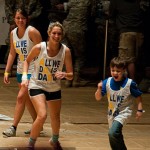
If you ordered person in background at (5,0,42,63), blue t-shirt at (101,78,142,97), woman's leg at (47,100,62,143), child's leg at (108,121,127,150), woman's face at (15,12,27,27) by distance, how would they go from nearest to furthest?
child's leg at (108,121,127,150)
blue t-shirt at (101,78,142,97)
woman's leg at (47,100,62,143)
woman's face at (15,12,27,27)
person in background at (5,0,42,63)

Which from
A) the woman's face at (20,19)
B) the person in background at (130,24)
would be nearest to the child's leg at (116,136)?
the woman's face at (20,19)

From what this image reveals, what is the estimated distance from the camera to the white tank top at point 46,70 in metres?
6.49

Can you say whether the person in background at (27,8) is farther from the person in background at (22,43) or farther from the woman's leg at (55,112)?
the woman's leg at (55,112)

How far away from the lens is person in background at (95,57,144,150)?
5988 mm

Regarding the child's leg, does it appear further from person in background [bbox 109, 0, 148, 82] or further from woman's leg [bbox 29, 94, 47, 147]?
person in background [bbox 109, 0, 148, 82]

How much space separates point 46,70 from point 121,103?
1.02 m

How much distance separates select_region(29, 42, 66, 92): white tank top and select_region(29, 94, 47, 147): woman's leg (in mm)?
152

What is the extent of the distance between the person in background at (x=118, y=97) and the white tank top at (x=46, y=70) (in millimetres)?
661

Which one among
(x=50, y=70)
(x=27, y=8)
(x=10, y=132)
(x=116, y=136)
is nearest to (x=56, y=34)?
(x=50, y=70)

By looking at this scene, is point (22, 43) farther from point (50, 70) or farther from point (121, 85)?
point (121, 85)

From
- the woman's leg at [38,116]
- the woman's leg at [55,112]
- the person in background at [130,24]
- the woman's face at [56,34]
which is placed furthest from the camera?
the person in background at [130,24]

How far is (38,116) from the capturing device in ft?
20.7

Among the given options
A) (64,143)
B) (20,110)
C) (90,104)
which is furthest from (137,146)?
(90,104)

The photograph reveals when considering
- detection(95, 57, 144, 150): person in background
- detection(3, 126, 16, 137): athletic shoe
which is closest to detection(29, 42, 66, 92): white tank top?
detection(95, 57, 144, 150): person in background
